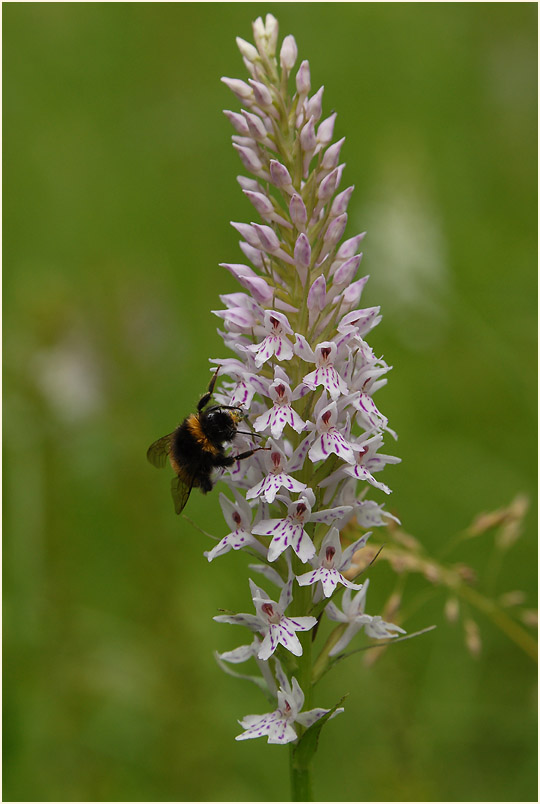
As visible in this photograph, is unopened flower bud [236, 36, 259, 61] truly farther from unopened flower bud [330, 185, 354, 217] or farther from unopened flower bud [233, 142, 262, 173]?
unopened flower bud [330, 185, 354, 217]

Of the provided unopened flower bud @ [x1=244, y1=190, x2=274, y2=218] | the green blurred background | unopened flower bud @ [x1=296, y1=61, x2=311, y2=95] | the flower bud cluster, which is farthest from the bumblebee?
the green blurred background

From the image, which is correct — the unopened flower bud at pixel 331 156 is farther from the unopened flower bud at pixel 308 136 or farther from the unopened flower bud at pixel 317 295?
the unopened flower bud at pixel 317 295

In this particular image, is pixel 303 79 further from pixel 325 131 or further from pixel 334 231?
pixel 334 231

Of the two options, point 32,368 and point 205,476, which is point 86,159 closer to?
point 32,368

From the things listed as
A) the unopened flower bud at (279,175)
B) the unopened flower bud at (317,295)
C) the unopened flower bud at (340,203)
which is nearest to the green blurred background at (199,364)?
the unopened flower bud at (317,295)

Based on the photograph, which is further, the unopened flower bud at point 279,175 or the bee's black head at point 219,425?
the bee's black head at point 219,425

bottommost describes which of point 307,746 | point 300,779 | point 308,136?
point 300,779

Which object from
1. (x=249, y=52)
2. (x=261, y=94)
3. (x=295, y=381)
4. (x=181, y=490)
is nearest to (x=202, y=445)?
(x=181, y=490)
